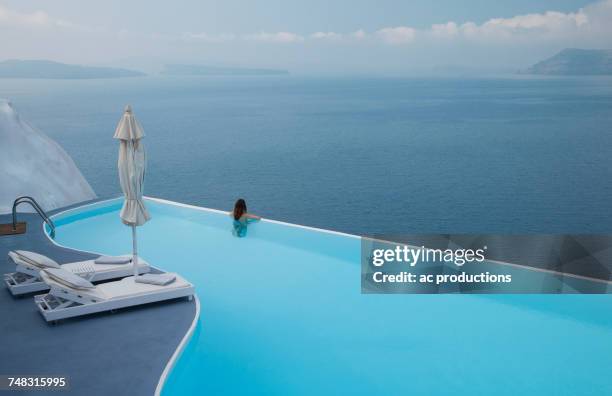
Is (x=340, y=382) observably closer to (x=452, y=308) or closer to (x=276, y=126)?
(x=452, y=308)

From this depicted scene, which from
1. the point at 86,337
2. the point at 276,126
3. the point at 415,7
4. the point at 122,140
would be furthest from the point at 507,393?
the point at 415,7

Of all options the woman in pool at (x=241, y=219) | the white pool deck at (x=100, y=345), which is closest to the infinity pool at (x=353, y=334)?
the white pool deck at (x=100, y=345)

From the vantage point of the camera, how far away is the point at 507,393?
518 cm

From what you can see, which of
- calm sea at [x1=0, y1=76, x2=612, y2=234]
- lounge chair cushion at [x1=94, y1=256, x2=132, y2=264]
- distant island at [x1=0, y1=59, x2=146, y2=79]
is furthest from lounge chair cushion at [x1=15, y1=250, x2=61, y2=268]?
distant island at [x1=0, y1=59, x2=146, y2=79]

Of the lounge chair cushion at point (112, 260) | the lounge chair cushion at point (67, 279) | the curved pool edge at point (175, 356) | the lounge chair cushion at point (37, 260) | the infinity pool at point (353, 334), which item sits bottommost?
the infinity pool at point (353, 334)

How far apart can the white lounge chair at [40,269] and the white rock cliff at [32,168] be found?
204 inches

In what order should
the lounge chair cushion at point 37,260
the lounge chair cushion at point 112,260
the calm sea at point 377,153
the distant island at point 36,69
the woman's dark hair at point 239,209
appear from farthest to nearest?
the distant island at point 36,69, the calm sea at point 377,153, the woman's dark hair at point 239,209, the lounge chair cushion at point 112,260, the lounge chair cushion at point 37,260

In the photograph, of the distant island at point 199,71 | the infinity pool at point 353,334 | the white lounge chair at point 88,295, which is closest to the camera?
the white lounge chair at point 88,295

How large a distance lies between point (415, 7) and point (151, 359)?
176 feet

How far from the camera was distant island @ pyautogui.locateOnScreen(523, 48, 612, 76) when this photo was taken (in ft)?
184

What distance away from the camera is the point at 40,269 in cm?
574

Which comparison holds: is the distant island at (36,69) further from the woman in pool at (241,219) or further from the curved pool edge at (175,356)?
the curved pool edge at (175,356)

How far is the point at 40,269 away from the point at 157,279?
3.43 feet

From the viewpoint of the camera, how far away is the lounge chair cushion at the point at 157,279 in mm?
5664
